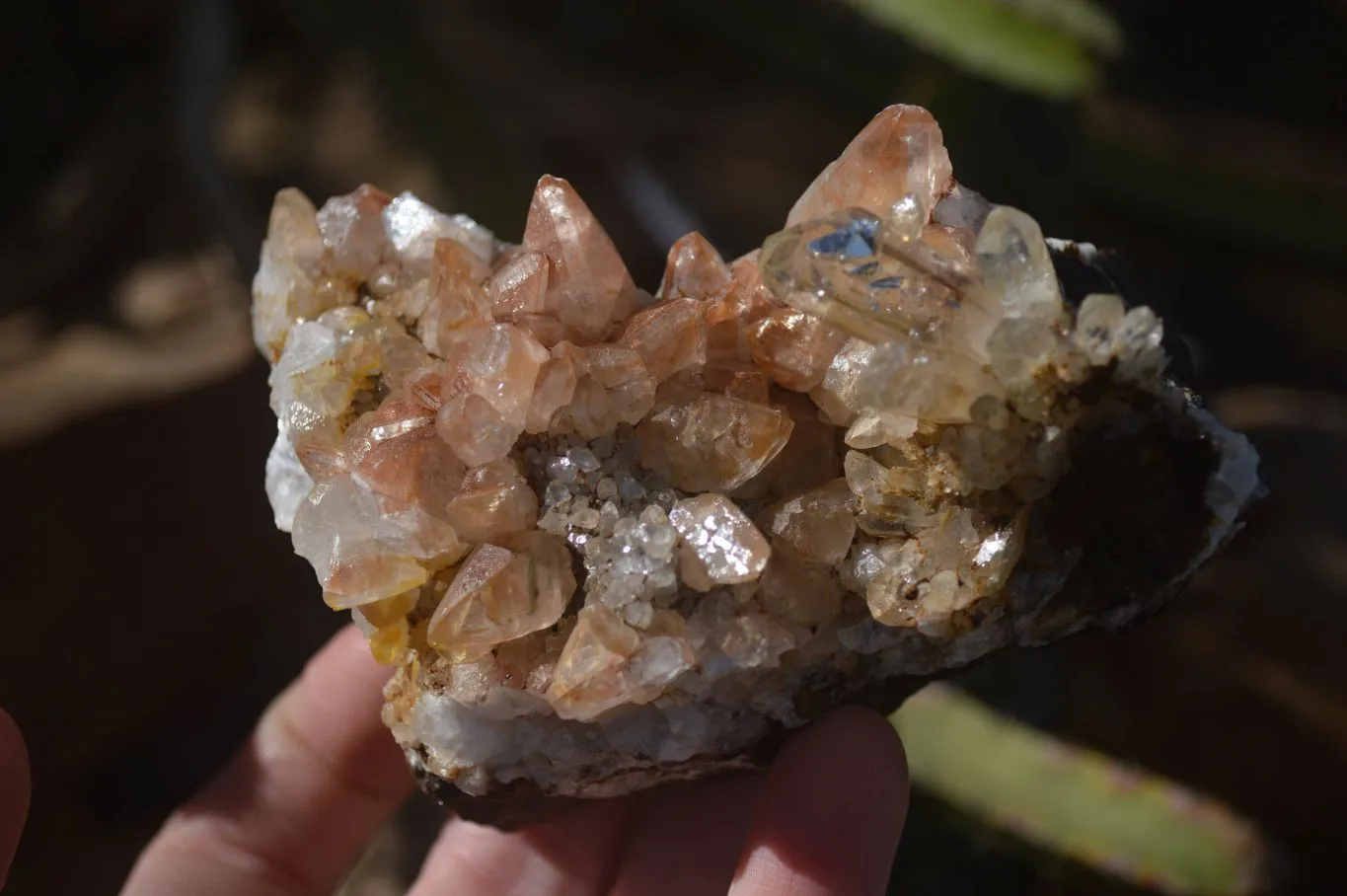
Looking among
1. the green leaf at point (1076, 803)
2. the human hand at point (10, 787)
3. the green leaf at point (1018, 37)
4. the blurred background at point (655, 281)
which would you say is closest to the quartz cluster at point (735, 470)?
the human hand at point (10, 787)

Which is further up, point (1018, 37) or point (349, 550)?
point (1018, 37)

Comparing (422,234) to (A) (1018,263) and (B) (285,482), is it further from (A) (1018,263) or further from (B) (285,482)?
(A) (1018,263)

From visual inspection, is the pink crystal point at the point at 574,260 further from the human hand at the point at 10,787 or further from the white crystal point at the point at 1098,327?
the human hand at the point at 10,787

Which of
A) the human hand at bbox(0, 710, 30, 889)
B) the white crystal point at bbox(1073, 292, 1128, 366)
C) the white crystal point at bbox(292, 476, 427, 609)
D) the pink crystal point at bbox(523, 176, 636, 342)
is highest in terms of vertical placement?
the white crystal point at bbox(1073, 292, 1128, 366)

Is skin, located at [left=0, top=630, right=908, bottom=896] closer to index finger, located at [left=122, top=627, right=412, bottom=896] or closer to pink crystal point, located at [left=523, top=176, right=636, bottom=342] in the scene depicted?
index finger, located at [left=122, top=627, right=412, bottom=896]

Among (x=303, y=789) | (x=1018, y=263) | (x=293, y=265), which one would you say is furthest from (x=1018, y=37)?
(x=303, y=789)

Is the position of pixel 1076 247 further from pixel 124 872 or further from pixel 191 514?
pixel 124 872

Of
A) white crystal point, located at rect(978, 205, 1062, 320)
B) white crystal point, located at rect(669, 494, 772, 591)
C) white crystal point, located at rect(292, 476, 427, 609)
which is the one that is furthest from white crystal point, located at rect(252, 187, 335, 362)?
white crystal point, located at rect(978, 205, 1062, 320)
